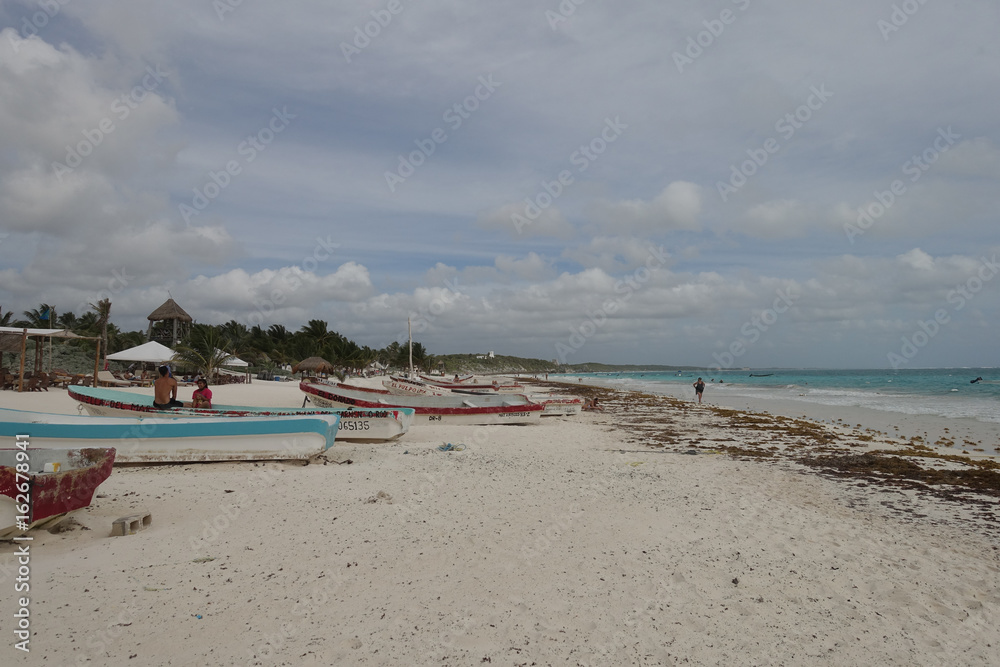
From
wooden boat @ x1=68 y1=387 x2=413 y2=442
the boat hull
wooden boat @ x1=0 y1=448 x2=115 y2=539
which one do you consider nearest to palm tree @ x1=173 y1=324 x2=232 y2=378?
wooden boat @ x1=68 y1=387 x2=413 y2=442

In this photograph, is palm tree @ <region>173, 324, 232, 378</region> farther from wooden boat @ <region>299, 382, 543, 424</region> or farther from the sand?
the sand

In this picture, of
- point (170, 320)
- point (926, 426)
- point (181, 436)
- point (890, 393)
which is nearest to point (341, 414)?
point (181, 436)

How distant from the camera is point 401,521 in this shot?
6555 millimetres

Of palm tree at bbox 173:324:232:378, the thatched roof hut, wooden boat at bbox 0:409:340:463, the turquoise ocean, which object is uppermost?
the thatched roof hut

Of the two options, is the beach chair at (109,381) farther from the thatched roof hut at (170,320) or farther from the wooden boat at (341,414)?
the thatched roof hut at (170,320)

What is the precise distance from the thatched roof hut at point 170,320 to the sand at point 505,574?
42.6m

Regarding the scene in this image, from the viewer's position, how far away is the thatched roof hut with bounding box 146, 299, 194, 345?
4591 centimetres

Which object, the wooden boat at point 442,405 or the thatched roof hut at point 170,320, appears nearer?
the wooden boat at point 442,405

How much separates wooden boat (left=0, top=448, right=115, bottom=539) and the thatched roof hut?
4459 cm

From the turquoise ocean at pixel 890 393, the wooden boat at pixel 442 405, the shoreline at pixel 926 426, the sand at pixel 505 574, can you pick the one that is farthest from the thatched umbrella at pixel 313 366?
the sand at pixel 505 574

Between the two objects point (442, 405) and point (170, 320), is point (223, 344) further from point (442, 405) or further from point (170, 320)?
point (442, 405)

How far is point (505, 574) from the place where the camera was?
5.17 m

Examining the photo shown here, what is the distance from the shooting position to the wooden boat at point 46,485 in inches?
204

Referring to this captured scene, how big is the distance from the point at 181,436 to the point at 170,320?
4451 centimetres
